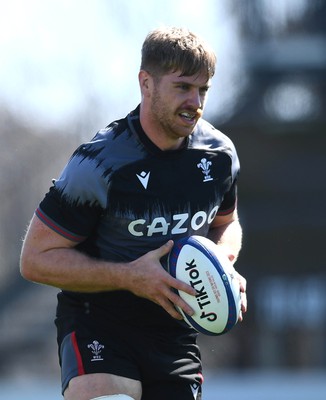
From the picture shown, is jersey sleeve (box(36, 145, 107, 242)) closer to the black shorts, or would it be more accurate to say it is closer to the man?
the man

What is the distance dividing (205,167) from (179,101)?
47cm

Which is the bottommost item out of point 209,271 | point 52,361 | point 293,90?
point 52,361

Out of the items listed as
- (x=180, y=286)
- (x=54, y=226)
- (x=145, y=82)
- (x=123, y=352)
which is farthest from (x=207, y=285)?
(x=145, y=82)

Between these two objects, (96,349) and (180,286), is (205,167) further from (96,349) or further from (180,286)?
(96,349)

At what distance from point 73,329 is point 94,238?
1.56 feet

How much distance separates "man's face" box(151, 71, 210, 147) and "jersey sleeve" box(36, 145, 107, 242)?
42 cm

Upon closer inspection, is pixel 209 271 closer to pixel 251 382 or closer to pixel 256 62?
pixel 251 382

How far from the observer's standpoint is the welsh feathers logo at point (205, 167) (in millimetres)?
6227

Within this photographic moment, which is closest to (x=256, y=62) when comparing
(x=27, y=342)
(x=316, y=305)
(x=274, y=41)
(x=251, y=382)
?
(x=274, y=41)

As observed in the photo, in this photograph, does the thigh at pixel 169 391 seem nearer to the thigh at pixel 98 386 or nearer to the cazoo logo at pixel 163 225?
the thigh at pixel 98 386

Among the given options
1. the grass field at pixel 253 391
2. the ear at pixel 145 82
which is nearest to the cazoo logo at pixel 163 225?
the ear at pixel 145 82

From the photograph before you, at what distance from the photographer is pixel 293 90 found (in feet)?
65.6

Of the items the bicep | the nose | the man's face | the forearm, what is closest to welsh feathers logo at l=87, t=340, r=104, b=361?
the forearm

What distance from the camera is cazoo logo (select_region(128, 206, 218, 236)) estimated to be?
6023 millimetres
